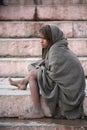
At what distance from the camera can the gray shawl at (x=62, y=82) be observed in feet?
17.9

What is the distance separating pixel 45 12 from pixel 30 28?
883 mm

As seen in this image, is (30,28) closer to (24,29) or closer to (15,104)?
(24,29)

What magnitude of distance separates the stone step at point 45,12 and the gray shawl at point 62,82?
174 inches

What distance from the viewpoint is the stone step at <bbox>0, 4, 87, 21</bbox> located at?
391 inches

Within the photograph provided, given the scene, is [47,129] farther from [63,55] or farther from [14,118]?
[63,55]

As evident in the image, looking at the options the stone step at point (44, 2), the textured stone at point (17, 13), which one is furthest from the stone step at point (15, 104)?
the stone step at point (44, 2)

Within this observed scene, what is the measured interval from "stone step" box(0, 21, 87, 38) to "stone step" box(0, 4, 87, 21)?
1.90ft

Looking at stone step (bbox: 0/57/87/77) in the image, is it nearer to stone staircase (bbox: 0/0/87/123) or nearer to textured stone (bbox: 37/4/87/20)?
stone staircase (bbox: 0/0/87/123)

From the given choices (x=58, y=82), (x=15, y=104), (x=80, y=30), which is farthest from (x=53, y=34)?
(x=80, y=30)

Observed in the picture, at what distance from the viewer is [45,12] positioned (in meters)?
9.99

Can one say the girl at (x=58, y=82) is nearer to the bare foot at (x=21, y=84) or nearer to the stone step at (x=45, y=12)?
the bare foot at (x=21, y=84)

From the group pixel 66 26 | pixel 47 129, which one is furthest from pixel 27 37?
pixel 47 129

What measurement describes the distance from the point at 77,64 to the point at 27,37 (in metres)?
3.89

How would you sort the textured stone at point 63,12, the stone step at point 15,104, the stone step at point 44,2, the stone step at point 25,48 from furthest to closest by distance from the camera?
the stone step at point 44,2 < the textured stone at point 63,12 < the stone step at point 25,48 < the stone step at point 15,104
